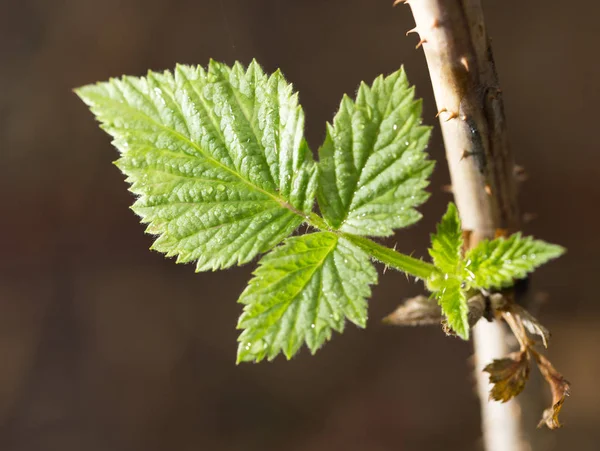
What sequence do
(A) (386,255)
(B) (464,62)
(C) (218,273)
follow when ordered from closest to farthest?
(B) (464,62), (A) (386,255), (C) (218,273)

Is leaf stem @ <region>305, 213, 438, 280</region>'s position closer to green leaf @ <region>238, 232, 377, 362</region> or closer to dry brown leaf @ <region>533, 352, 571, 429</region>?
green leaf @ <region>238, 232, 377, 362</region>

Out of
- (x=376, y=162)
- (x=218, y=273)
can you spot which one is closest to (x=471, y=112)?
(x=376, y=162)

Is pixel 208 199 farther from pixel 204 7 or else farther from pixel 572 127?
pixel 572 127

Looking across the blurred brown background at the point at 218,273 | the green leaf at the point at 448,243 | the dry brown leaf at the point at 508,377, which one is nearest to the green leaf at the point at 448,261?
the green leaf at the point at 448,243

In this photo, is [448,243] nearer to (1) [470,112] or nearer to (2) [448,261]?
(2) [448,261]

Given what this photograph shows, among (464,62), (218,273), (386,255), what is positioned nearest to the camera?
(464,62)

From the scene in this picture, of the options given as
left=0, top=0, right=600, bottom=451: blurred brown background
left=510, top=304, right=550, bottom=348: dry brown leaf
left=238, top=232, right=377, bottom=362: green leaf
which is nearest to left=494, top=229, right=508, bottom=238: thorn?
left=510, top=304, right=550, bottom=348: dry brown leaf

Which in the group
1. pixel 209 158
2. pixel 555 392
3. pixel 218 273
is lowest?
pixel 555 392
